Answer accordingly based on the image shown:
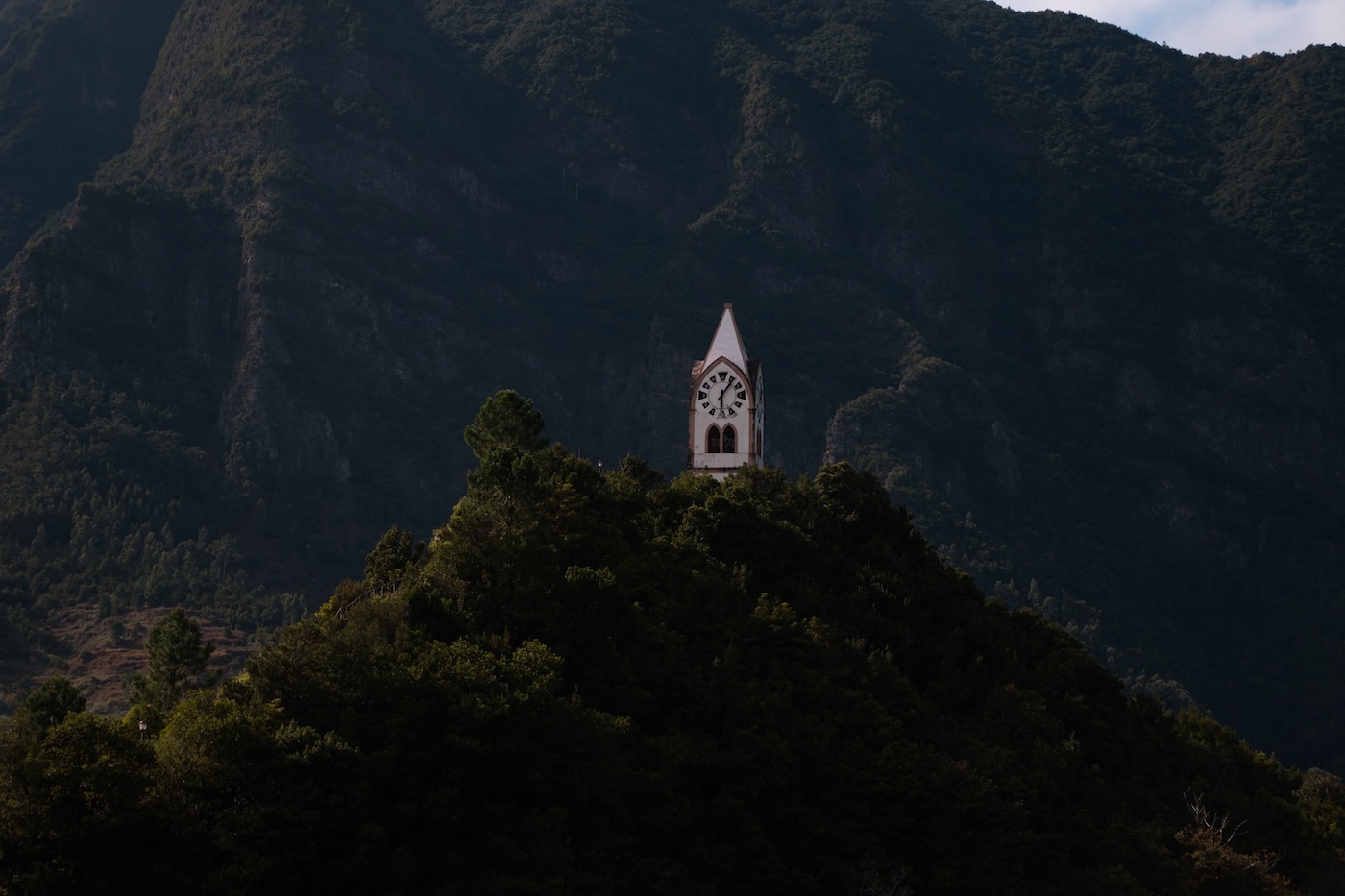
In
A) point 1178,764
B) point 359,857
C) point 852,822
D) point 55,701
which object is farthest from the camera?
point 1178,764

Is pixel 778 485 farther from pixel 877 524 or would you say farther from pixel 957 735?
pixel 957 735

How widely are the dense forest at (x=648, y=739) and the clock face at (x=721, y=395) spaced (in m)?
3.32

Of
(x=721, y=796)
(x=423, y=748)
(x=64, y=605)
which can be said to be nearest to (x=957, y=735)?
(x=721, y=796)

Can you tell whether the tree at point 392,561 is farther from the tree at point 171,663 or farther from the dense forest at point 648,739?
the tree at point 171,663

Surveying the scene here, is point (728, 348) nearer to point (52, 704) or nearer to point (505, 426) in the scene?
point (505, 426)

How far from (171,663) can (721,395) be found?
31230 mm

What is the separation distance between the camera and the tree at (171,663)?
6681 centimetres

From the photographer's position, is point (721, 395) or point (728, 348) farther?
point (728, 348)

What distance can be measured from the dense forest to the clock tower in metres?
2.05

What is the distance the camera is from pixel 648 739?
214ft

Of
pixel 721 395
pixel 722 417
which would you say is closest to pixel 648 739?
pixel 722 417

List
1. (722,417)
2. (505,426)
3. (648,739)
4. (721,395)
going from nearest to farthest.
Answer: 1. (648,739)
2. (505,426)
3. (721,395)
4. (722,417)

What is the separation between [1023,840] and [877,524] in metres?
22.2

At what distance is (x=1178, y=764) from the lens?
87.6 metres
